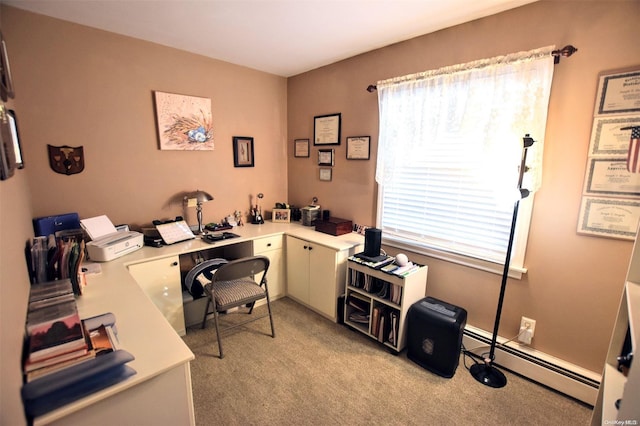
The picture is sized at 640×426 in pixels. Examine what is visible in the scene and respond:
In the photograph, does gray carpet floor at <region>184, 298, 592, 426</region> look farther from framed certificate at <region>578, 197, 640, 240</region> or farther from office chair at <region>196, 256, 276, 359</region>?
framed certificate at <region>578, 197, 640, 240</region>

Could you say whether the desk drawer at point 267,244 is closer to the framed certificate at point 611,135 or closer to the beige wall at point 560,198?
the beige wall at point 560,198

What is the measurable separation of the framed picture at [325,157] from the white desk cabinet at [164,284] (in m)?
1.74

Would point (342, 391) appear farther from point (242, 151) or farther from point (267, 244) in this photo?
point (242, 151)

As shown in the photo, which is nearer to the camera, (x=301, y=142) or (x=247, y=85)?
(x=247, y=85)

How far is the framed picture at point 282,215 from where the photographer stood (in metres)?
3.34

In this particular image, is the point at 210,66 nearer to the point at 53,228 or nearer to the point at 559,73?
the point at 53,228

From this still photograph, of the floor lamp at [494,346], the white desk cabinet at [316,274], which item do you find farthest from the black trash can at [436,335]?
the white desk cabinet at [316,274]

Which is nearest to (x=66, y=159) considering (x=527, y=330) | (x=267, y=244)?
(x=267, y=244)

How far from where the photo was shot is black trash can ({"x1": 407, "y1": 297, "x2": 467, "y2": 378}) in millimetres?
1938

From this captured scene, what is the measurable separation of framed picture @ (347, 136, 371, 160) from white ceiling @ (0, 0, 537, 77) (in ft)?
2.60

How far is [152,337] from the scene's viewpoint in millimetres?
1239

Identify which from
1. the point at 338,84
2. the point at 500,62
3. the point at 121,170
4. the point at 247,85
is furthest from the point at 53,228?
the point at 500,62

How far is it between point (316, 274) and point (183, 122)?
1.93 metres

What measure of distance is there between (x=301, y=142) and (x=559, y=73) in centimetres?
237
